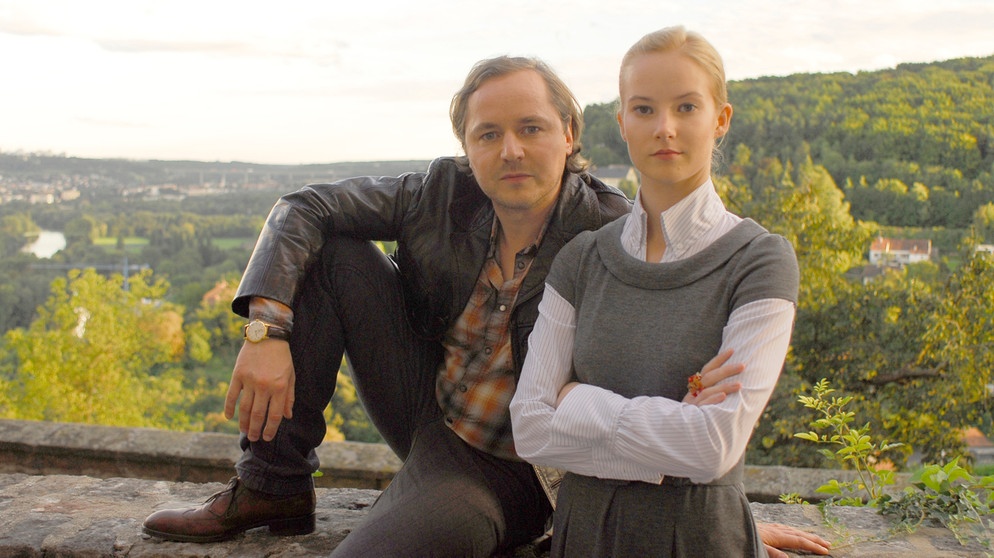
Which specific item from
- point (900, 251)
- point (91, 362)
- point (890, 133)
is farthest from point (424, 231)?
point (890, 133)

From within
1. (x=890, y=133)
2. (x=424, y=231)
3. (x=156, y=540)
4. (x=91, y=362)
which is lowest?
(x=91, y=362)

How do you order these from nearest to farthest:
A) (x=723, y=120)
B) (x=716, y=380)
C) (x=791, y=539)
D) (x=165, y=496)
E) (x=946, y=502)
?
(x=716, y=380)
(x=723, y=120)
(x=791, y=539)
(x=946, y=502)
(x=165, y=496)

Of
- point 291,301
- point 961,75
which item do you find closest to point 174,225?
point 961,75

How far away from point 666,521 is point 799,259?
754 cm

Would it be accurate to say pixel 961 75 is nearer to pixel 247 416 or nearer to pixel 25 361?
pixel 25 361

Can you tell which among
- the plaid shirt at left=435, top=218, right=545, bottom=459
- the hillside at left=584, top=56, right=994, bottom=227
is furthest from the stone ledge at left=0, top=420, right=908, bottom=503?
the hillside at left=584, top=56, right=994, bottom=227

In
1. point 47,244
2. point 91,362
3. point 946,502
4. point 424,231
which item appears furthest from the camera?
point 47,244

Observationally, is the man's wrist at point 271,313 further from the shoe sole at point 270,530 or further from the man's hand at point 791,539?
the man's hand at point 791,539

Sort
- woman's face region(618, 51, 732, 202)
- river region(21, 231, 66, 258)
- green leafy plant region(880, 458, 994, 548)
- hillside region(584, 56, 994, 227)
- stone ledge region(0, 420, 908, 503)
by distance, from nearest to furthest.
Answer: woman's face region(618, 51, 732, 202)
green leafy plant region(880, 458, 994, 548)
stone ledge region(0, 420, 908, 503)
hillside region(584, 56, 994, 227)
river region(21, 231, 66, 258)

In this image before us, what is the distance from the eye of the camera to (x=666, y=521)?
156 cm

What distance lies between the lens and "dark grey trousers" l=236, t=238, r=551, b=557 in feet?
6.52

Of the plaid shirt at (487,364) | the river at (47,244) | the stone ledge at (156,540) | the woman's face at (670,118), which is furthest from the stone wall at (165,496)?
the river at (47,244)

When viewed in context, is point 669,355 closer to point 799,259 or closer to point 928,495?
point 928,495

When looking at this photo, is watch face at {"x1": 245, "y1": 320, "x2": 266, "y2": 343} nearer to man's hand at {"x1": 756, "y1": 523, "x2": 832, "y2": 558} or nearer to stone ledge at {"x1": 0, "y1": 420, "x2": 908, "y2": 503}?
man's hand at {"x1": 756, "y1": 523, "x2": 832, "y2": 558}
